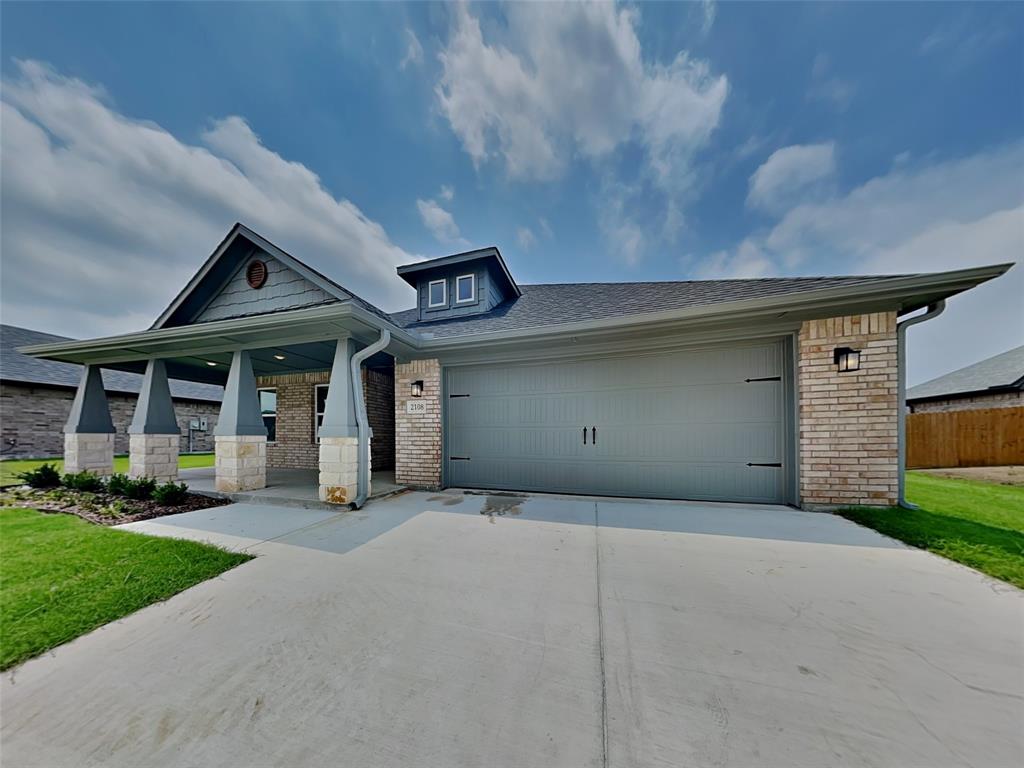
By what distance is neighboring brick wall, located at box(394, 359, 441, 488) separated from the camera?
6277mm

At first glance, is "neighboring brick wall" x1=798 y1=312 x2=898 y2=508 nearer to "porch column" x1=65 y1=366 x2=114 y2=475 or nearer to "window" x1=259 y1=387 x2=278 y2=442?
"window" x1=259 y1=387 x2=278 y2=442

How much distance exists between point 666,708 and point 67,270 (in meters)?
15.0

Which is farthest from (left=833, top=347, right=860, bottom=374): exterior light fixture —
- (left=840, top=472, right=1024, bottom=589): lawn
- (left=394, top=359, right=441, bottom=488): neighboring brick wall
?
(left=394, top=359, right=441, bottom=488): neighboring brick wall

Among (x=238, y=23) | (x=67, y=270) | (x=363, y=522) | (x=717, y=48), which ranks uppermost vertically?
(x=238, y=23)

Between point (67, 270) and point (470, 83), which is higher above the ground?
point (470, 83)

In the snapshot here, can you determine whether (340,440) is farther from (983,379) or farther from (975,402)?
(983,379)

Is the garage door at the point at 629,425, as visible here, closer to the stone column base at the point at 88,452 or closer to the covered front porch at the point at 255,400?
the covered front porch at the point at 255,400

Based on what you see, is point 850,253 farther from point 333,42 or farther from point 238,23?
point 238,23

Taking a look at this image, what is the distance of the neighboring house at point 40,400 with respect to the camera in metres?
11.2

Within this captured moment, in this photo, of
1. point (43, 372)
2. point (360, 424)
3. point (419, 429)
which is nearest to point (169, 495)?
point (360, 424)

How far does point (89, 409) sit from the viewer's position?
7090 millimetres

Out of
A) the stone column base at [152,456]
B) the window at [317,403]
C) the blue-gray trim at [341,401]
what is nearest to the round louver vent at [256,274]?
the window at [317,403]

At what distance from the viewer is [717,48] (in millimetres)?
6367

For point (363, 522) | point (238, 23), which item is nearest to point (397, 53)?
point (238, 23)
